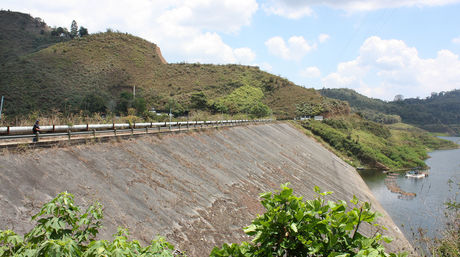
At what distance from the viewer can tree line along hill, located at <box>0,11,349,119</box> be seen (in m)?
51.7

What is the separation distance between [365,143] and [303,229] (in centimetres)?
7767

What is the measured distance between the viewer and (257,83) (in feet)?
330

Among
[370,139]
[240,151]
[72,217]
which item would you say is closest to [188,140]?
[240,151]

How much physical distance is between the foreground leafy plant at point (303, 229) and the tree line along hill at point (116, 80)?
41.8m

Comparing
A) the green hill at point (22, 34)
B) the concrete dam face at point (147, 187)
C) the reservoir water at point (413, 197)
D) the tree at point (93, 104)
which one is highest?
the green hill at point (22, 34)

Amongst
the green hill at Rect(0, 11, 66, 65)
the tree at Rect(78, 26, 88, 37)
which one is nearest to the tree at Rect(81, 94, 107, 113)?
the green hill at Rect(0, 11, 66, 65)

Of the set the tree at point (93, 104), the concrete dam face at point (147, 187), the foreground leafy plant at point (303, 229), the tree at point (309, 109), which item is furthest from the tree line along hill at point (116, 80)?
the foreground leafy plant at point (303, 229)

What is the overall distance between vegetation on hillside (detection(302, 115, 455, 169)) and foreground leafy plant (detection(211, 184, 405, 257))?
56744 millimetres

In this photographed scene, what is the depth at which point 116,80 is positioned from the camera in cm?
7306

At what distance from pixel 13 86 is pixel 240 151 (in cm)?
4550

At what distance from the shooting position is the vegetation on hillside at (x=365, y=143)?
63.8 meters

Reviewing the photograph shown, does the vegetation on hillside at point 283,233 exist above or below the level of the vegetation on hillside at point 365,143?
above

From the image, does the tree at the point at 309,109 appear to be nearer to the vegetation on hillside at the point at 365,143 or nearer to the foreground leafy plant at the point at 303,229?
the vegetation on hillside at the point at 365,143

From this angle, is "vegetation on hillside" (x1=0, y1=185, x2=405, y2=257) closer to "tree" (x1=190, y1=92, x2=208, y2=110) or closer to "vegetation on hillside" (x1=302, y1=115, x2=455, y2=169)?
"vegetation on hillside" (x1=302, y1=115, x2=455, y2=169)
